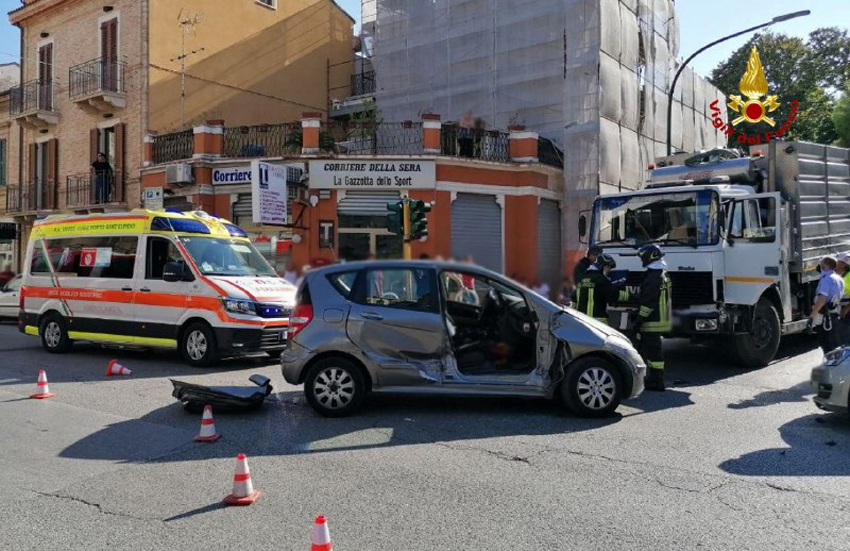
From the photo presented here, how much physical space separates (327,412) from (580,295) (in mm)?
3526

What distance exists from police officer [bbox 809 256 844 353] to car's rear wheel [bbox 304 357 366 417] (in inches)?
226

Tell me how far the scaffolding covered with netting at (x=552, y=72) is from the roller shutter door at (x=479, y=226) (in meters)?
2.65

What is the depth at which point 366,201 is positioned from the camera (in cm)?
1884

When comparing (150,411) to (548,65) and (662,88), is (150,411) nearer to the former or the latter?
(548,65)

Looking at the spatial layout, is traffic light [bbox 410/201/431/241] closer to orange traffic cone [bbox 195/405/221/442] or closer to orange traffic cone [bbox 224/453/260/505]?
orange traffic cone [bbox 195/405/221/442]

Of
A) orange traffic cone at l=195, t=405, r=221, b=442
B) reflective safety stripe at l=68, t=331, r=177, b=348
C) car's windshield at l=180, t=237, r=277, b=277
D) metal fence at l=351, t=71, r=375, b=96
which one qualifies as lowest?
orange traffic cone at l=195, t=405, r=221, b=442

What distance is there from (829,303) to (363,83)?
72.5 feet

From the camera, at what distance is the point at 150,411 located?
24.0 ft

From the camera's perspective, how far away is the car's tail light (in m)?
6.99

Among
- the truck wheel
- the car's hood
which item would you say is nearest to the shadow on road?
the truck wheel

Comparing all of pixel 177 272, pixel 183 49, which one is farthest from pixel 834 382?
pixel 183 49

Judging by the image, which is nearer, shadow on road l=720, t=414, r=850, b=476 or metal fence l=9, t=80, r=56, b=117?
shadow on road l=720, t=414, r=850, b=476

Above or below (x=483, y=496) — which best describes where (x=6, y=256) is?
above

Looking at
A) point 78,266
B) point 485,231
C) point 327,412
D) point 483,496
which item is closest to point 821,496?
point 483,496
